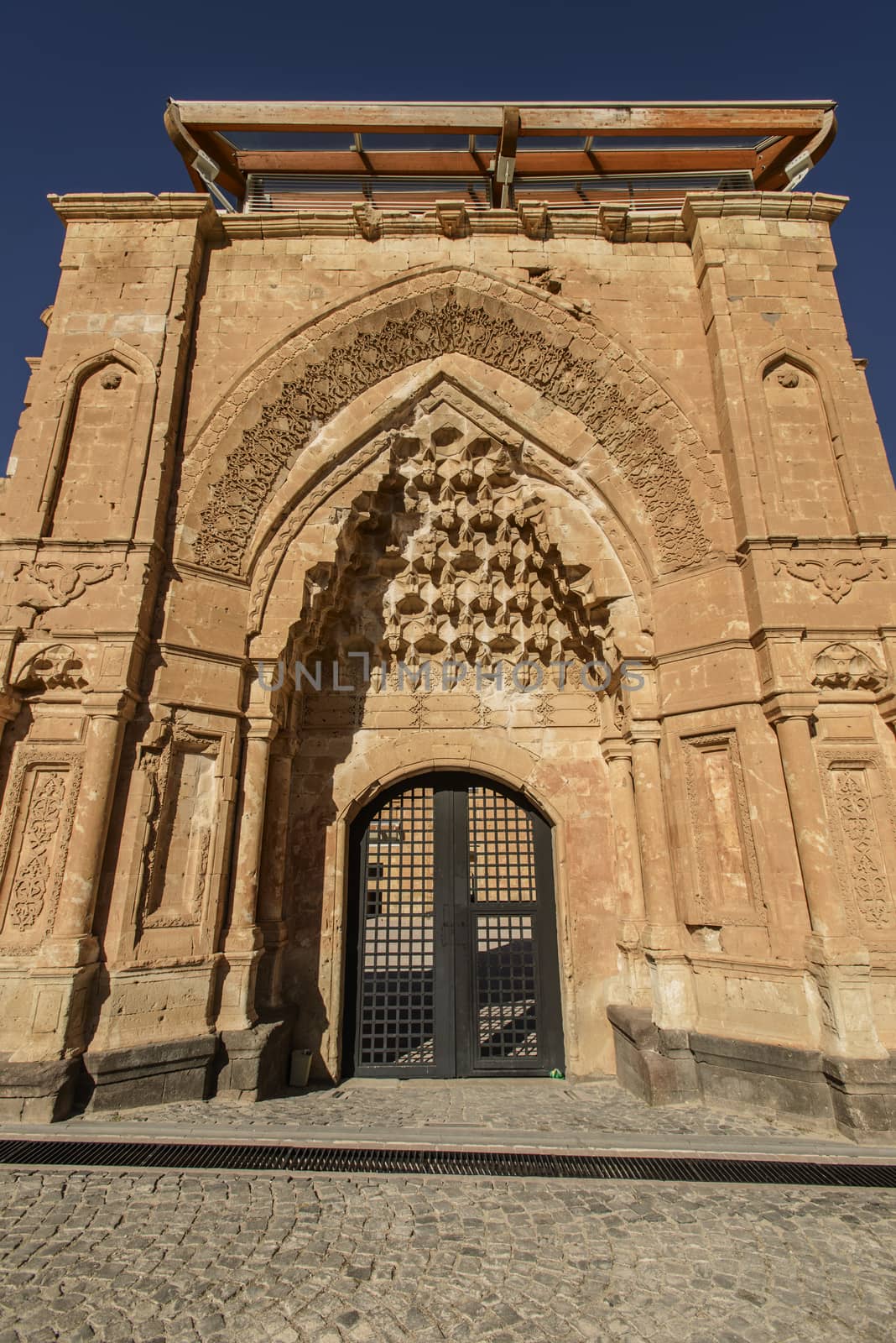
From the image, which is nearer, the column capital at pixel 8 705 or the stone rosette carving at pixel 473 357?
the column capital at pixel 8 705

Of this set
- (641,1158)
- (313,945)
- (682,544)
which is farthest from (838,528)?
(313,945)

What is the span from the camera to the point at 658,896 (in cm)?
565

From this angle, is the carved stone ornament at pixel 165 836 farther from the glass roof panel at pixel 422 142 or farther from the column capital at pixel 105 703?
the glass roof panel at pixel 422 142

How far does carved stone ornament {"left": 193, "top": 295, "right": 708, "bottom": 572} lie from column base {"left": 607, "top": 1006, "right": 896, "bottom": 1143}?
401 centimetres

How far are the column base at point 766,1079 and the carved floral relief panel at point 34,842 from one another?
4.76 m

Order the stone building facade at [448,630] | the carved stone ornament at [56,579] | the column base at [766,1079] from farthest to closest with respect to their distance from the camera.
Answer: the carved stone ornament at [56,579]
the stone building facade at [448,630]
the column base at [766,1079]

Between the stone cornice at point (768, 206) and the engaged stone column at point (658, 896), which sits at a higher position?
the stone cornice at point (768, 206)

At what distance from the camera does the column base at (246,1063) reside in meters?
5.09

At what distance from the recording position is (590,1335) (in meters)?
2.53

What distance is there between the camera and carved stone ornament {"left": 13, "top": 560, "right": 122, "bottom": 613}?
545cm

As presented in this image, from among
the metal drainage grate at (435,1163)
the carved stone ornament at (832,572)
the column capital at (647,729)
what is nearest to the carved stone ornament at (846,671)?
the carved stone ornament at (832,572)

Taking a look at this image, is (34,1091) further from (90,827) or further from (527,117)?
(527,117)

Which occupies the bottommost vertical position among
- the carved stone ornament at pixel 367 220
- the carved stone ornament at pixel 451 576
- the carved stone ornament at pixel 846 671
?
the carved stone ornament at pixel 846 671

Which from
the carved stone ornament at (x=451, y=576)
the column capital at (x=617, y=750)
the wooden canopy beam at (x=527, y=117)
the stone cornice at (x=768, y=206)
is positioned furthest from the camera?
the wooden canopy beam at (x=527, y=117)
